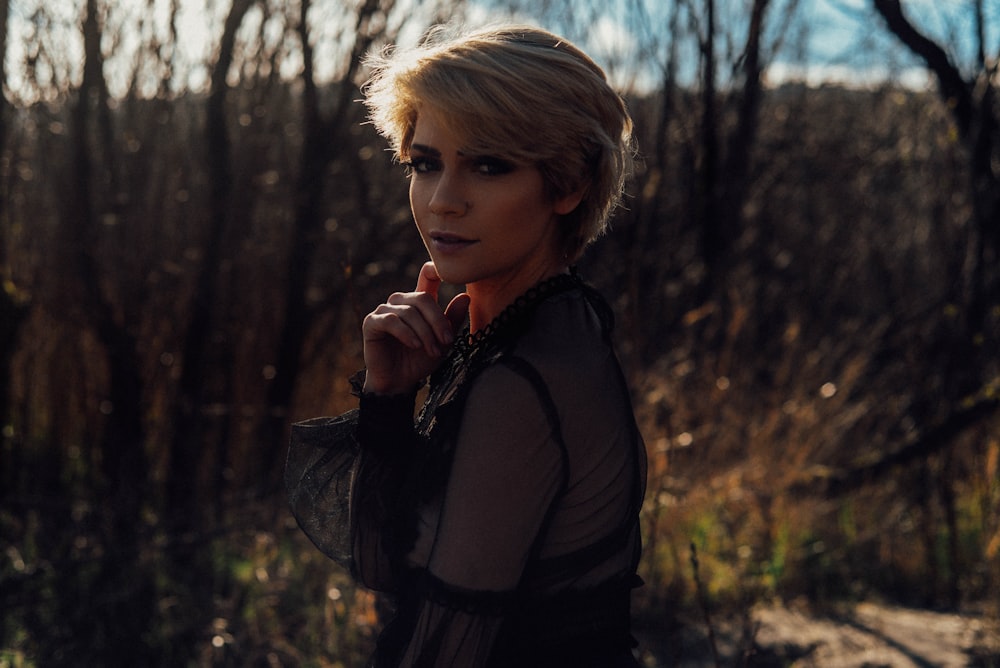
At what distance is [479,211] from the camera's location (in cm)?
147

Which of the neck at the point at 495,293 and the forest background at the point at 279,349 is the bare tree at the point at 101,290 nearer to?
the forest background at the point at 279,349

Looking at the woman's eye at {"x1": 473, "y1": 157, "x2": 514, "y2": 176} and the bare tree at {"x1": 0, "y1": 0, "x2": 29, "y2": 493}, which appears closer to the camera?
the woman's eye at {"x1": 473, "y1": 157, "x2": 514, "y2": 176}

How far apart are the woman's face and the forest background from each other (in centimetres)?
225

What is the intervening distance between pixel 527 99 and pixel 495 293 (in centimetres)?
30

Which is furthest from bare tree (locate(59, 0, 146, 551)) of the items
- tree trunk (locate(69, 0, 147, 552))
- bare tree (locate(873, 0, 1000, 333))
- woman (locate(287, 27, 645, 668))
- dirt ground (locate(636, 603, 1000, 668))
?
bare tree (locate(873, 0, 1000, 333))

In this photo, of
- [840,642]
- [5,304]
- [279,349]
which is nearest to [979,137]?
[840,642]

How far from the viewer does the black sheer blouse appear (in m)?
1.30

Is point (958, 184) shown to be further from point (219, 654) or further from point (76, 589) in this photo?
point (76, 589)

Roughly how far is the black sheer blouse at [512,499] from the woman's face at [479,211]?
0.22ft

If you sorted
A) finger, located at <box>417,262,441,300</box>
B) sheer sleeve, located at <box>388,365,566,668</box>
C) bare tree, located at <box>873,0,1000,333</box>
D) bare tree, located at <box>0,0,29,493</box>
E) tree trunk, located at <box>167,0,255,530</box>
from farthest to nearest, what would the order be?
1. bare tree, located at <box>873,0,1000,333</box>
2. tree trunk, located at <box>167,0,255,530</box>
3. bare tree, located at <box>0,0,29,493</box>
4. finger, located at <box>417,262,441,300</box>
5. sheer sleeve, located at <box>388,365,566,668</box>

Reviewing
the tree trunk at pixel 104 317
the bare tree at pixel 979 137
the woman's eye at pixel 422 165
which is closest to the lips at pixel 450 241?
the woman's eye at pixel 422 165

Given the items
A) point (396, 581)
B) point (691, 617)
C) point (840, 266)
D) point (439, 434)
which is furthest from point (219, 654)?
point (840, 266)

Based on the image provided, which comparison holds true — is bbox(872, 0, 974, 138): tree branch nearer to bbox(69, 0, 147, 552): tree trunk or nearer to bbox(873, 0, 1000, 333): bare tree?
bbox(873, 0, 1000, 333): bare tree

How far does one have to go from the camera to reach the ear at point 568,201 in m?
1.52
